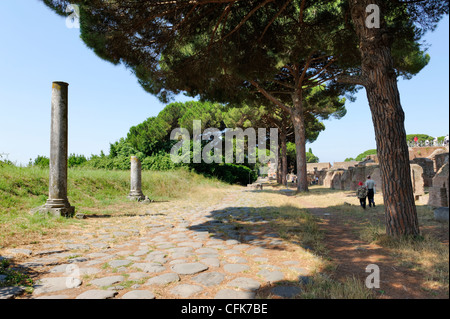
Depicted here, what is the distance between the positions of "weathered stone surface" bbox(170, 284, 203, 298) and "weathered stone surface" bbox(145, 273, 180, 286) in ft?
0.57

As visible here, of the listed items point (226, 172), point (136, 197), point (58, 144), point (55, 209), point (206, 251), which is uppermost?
point (58, 144)

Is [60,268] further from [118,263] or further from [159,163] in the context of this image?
[159,163]

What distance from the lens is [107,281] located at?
8.30 ft

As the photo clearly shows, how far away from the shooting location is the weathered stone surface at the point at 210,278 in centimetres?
249

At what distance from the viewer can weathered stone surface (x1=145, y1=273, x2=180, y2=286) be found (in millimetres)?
2498

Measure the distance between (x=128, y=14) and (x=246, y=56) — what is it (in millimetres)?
2818

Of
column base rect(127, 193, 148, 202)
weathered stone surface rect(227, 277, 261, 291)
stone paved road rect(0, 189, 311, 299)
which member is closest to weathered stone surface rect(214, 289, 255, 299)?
stone paved road rect(0, 189, 311, 299)

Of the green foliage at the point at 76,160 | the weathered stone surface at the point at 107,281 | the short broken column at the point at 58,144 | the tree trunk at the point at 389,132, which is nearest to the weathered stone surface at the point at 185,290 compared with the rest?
the weathered stone surface at the point at 107,281

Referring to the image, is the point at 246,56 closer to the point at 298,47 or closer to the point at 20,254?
the point at 298,47

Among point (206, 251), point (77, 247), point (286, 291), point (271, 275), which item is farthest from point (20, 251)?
point (286, 291)

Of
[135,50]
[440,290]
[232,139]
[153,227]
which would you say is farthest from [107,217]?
[232,139]

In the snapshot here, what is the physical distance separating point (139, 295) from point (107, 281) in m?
0.53

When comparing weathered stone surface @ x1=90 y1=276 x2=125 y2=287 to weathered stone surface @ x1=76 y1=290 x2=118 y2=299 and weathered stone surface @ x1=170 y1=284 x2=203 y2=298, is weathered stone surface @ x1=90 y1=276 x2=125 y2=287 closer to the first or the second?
weathered stone surface @ x1=76 y1=290 x2=118 y2=299
